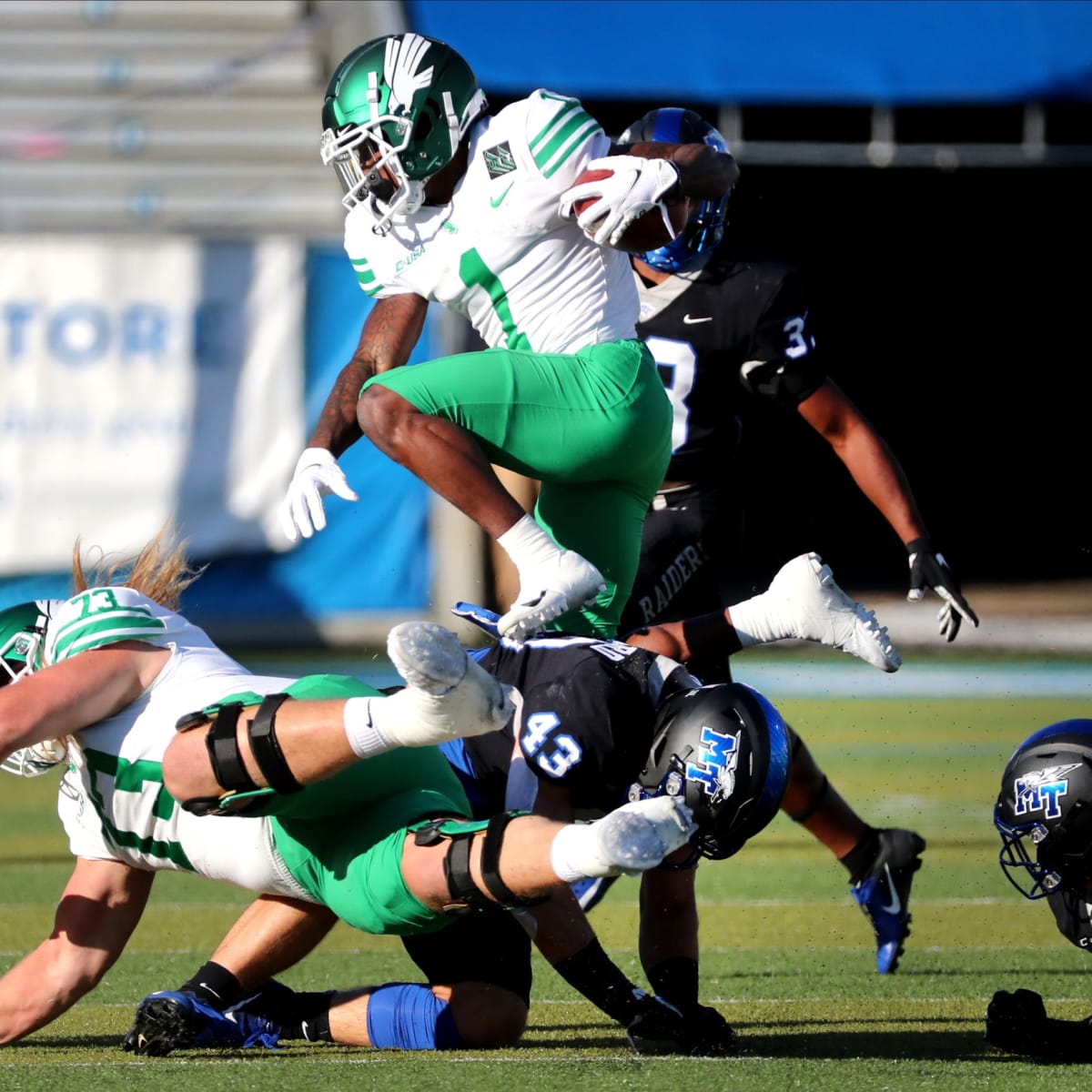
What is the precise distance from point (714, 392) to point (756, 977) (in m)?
1.45

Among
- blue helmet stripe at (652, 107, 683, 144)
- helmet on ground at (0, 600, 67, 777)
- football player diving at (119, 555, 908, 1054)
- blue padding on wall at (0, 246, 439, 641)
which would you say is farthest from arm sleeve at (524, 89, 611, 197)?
blue padding on wall at (0, 246, 439, 641)

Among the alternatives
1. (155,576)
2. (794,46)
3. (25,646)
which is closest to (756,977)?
(155,576)

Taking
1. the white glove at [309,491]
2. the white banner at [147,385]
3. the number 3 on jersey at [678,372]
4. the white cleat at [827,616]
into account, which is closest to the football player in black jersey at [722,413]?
the number 3 on jersey at [678,372]

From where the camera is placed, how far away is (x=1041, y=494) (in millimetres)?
18672

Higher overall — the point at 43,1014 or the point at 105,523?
the point at 43,1014

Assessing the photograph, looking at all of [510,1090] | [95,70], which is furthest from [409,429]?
[95,70]

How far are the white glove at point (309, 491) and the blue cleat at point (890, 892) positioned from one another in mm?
1654

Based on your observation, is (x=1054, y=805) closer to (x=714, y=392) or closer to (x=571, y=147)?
(x=571, y=147)

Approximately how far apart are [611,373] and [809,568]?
0.61 m

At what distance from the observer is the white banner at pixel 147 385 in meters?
11.1

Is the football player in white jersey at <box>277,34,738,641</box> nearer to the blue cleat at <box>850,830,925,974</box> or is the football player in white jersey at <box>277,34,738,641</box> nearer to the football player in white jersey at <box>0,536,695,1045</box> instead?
the football player in white jersey at <box>0,536,695,1045</box>

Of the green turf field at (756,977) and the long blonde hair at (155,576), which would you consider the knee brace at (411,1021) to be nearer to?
the green turf field at (756,977)

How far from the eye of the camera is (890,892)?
443 cm

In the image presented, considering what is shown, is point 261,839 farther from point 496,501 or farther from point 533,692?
point 496,501
